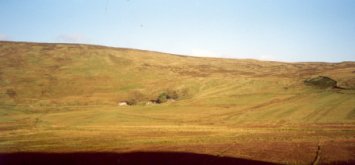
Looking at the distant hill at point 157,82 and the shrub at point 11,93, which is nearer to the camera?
the distant hill at point 157,82

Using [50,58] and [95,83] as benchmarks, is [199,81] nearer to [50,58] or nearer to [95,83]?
[95,83]

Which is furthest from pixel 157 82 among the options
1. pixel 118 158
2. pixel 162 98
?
pixel 118 158

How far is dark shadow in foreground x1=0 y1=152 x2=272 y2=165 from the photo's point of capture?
3183cm

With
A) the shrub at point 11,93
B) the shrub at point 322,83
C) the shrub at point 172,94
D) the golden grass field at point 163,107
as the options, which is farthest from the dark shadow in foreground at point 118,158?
the shrub at point 11,93

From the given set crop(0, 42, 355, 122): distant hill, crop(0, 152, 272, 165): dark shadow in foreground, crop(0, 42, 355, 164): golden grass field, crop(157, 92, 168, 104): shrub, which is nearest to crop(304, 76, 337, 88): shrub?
crop(0, 42, 355, 122): distant hill

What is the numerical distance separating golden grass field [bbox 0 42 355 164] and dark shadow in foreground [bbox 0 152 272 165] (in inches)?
86.5

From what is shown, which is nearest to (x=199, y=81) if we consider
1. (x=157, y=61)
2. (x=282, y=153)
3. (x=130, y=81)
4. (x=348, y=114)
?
(x=130, y=81)

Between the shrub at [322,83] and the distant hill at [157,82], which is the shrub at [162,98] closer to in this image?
the distant hill at [157,82]

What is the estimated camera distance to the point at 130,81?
120m

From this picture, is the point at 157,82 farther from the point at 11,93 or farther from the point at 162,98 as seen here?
the point at 11,93

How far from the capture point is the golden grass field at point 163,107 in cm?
4238

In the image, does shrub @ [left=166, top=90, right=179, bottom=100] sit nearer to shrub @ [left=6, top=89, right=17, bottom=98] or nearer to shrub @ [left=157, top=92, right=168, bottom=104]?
shrub @ [left=157, top=92, right=168, bottom=104]

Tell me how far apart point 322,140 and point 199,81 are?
6883cm

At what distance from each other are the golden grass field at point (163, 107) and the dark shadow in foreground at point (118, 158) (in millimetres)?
2197
